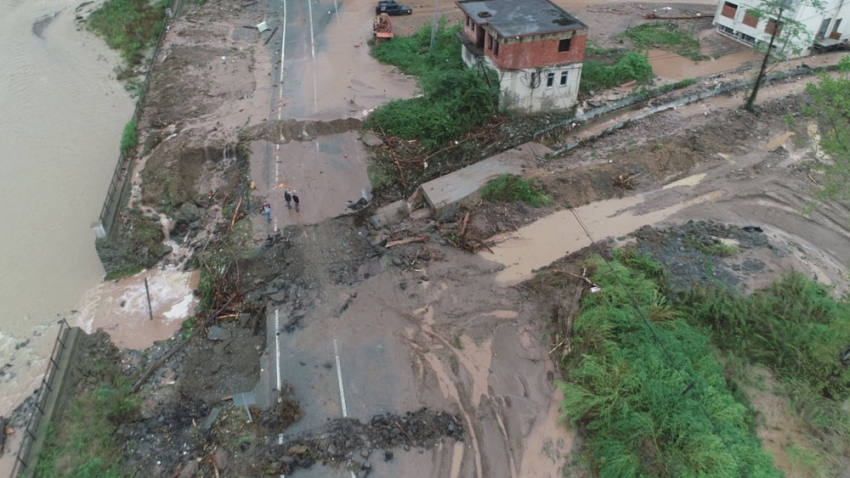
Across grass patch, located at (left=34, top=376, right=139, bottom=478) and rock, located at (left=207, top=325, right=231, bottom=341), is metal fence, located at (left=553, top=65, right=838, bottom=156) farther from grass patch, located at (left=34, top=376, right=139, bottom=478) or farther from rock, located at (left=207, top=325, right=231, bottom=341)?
grass patch, located at (left=34, top=376, right=139, bottom=478)

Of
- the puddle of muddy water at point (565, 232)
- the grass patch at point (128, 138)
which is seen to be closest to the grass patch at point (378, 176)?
the puddle of muddy water at point (565, 232)

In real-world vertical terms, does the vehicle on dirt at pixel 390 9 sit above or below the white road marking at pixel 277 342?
above

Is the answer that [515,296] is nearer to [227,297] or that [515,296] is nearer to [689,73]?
[227,297]

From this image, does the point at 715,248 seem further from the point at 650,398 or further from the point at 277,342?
the point at 277,342

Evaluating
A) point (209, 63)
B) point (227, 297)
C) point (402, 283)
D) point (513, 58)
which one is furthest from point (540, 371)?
point (209, 63)

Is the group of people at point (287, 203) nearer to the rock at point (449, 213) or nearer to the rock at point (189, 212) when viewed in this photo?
the rock at point (189, 212)
